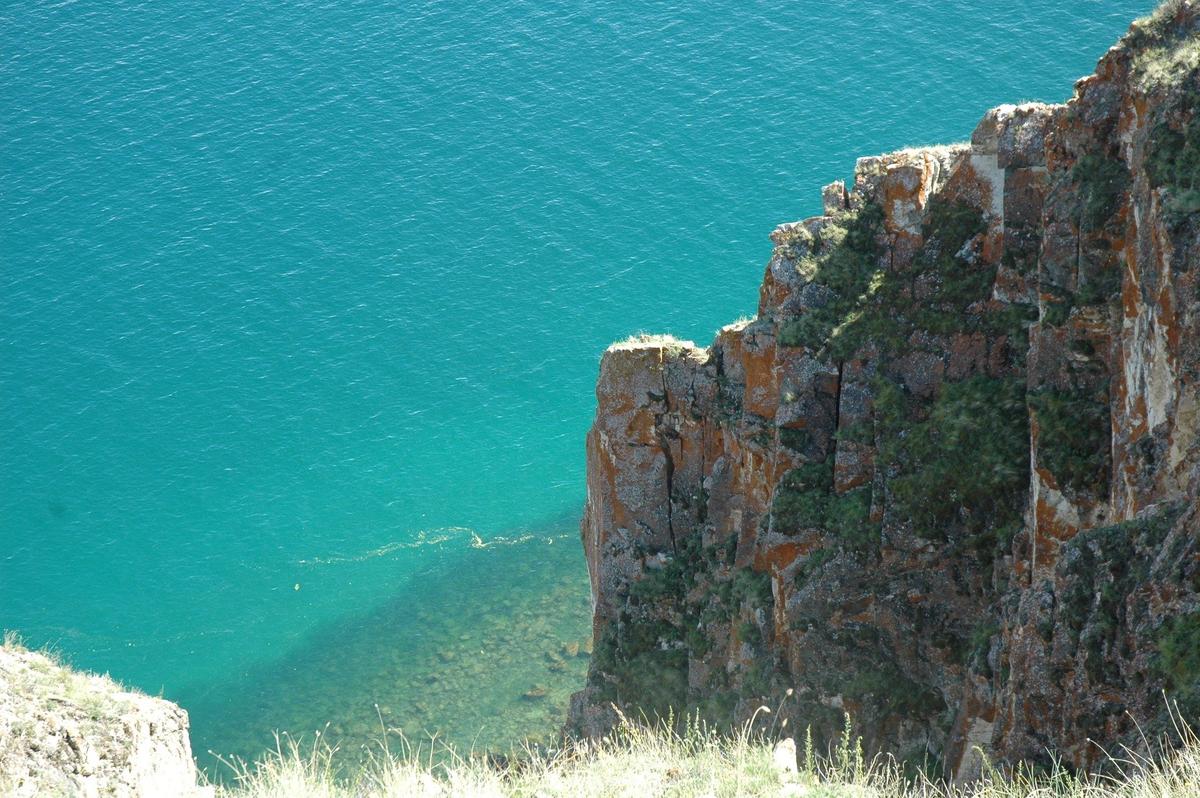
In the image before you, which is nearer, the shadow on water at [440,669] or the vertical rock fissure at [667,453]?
the vertical rock fissure at [667,453]

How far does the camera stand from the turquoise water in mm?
47812

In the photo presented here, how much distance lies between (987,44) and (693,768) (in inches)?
2490

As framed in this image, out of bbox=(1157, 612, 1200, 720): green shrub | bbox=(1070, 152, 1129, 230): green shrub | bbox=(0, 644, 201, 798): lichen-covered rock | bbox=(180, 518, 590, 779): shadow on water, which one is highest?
bbox=(1070, 152, 1129, 230): green shrub

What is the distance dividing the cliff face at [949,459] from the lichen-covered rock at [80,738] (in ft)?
34.2

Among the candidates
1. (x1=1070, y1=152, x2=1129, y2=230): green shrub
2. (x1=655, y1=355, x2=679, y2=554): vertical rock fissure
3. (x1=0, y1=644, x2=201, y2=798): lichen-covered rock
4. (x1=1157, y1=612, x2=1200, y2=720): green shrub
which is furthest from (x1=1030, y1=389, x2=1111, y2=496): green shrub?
(x1=0, y1=644, x2=201, y2=798): lichen-covered rock

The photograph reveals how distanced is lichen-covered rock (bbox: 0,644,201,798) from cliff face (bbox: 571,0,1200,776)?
1043 cm

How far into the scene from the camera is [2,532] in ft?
172

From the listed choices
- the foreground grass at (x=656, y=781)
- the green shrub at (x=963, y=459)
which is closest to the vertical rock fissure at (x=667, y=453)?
the green shrub at (x=963, y=459)

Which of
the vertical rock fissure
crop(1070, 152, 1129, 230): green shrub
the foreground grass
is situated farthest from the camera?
the vertical rock fissure

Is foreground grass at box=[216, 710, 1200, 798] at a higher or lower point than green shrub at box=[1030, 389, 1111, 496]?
lower

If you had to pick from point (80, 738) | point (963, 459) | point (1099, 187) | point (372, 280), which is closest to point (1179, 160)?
point (1099, 187)

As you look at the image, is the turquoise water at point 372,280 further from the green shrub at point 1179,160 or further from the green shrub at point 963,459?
the green shrub at point 1179,160

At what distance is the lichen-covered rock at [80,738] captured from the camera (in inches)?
→ 527

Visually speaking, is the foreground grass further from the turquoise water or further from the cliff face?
the turquoise water
